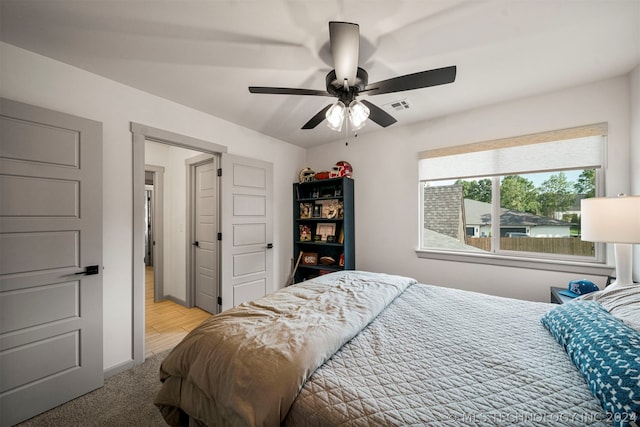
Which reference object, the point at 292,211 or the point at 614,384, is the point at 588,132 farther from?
the point at 292,211

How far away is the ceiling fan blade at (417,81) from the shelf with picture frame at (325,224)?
1.84 meters

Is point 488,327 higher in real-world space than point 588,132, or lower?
lower

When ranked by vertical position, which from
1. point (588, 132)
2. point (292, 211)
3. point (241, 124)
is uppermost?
point (241, 124)

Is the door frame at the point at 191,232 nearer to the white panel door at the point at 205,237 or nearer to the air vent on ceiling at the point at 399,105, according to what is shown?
the white panel door at the point at 205,237

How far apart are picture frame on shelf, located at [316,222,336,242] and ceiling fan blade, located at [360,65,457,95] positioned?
7.38 ft

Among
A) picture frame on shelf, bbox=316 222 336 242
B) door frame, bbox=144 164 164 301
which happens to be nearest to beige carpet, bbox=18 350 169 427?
door frame, bbox=144 164 164 301

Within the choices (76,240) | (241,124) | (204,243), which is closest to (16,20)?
(76,240)

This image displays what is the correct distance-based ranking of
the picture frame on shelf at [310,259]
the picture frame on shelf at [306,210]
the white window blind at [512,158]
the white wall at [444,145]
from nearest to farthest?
the white wall at [444,145] < the white window blind at [512,158] < the picture frame on shelf at [310,259] < the picture frame on shelf at [306,210]

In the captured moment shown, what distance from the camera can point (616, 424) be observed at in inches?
27.0

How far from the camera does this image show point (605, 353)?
86cm

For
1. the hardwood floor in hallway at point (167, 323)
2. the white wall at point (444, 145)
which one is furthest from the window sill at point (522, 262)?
the hardwood floor in hallway at point (167, 323)

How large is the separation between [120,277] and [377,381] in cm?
232

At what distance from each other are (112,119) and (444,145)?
334 centimetres

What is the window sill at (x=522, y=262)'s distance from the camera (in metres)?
2.12
